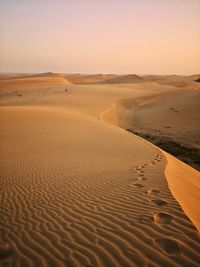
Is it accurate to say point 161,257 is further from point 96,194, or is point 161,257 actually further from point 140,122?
point 140,122

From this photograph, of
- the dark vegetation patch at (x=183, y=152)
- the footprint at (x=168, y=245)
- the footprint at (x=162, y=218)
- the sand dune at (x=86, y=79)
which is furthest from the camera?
the sand dune at (x=86, y=79)

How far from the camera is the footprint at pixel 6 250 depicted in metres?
3.96

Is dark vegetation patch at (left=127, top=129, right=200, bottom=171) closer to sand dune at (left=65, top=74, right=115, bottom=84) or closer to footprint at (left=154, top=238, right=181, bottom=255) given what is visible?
footprint at (left=154, top=238, right=181, bottom=255)

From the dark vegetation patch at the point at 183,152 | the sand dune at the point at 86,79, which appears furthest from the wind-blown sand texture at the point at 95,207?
the sand dune at the point at 86,79

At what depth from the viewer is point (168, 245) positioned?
3.88m

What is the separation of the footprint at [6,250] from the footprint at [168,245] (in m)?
2.11

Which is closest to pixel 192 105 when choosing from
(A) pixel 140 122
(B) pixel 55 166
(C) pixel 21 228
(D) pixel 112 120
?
(A) pixel 140 122

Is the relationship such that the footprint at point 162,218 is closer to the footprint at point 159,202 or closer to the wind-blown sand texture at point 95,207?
the wind-blown sand texture at point 95,207

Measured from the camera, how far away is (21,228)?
188 inches

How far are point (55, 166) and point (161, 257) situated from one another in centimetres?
565

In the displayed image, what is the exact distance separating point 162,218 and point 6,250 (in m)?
2.50

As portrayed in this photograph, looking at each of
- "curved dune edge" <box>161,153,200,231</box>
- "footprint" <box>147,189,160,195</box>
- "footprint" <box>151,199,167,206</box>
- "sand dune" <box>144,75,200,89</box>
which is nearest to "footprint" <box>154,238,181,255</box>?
"curved dune edge" <box>161,153,200,231</box>

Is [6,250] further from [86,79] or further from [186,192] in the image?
[86,79]

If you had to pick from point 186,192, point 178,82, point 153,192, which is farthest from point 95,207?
point 178,82
